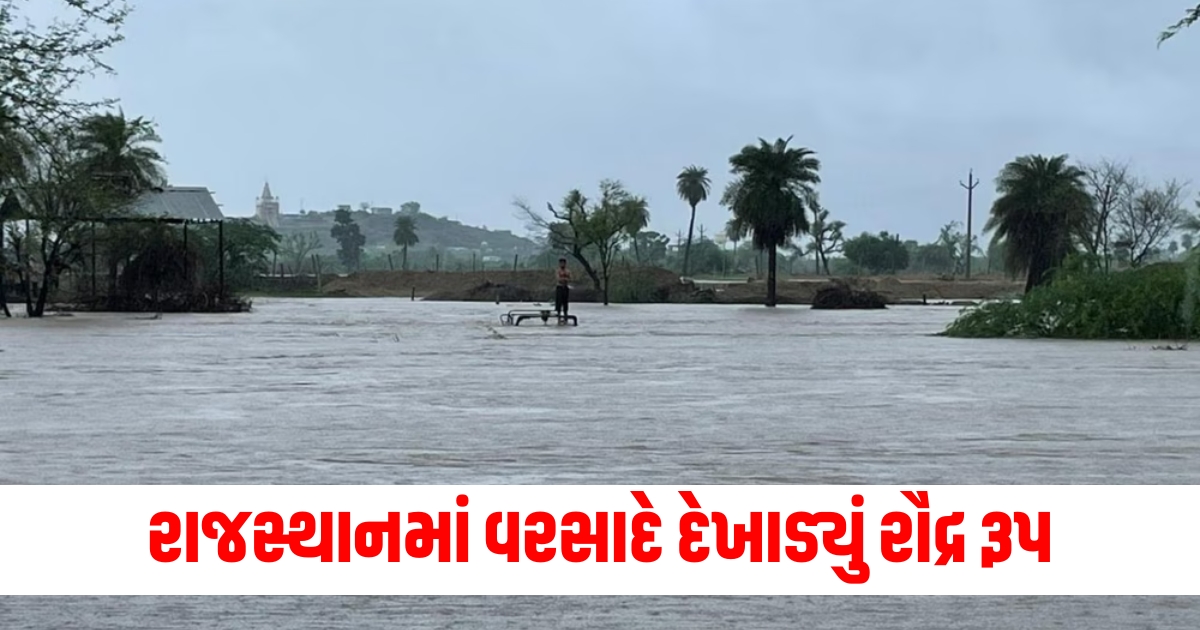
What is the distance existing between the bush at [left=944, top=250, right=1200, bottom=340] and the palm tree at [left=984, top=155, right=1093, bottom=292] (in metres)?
28.6

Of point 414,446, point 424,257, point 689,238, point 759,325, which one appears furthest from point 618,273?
point 424,257

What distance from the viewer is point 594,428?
1479 cm

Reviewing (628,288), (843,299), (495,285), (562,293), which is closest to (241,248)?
(495,285)

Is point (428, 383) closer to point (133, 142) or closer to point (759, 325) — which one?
point (759, 325)

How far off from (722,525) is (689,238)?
112 metres

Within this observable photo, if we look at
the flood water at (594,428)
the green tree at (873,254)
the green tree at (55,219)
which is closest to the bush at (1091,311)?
the flood water at (594,428)

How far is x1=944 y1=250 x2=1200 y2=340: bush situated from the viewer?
3477cm

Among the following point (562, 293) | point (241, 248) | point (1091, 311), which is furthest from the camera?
point (241, 248)

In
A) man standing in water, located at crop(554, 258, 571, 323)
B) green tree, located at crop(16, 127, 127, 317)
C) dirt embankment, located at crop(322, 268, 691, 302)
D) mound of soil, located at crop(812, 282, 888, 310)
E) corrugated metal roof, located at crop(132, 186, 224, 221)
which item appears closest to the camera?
man standing in water, located at crop(554, 258, 571, 323)

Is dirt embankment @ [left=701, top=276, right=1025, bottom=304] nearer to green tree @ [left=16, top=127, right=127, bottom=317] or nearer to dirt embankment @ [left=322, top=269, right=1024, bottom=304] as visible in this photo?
dirt embankment @ [left=322, top=269, right=1024, bottom=304]

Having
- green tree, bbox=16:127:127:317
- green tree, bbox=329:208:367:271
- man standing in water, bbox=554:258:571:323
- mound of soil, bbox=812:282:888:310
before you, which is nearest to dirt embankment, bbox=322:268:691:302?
mound of soil, bbox=812:282:888:310

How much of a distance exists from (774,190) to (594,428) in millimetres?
55867

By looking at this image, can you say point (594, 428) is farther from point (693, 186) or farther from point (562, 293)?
point (693, 186)

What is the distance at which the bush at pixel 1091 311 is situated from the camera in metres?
34.8
